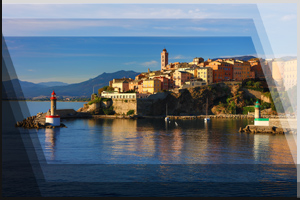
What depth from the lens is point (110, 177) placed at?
28.3 feet

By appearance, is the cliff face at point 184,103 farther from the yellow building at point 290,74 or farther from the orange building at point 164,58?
the orange building at point 164,58

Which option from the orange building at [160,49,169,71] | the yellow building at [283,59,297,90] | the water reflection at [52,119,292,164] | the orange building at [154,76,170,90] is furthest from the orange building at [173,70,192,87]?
the water reflection at [52,119,292,164]

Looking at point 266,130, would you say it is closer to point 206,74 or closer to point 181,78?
point 206,74

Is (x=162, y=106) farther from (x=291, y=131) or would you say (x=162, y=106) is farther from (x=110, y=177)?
(x=110, y=177)

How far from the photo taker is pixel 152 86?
37.4m

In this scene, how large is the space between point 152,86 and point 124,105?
389 cm

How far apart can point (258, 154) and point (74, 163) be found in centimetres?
578

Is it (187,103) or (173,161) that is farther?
(187,103)

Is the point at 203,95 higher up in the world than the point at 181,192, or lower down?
higher up

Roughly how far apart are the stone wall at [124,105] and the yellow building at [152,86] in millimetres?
3249

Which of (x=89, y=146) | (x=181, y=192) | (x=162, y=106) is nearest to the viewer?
(x=181, y=192)

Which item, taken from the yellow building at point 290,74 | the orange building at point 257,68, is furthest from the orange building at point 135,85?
the yellow building at point 290,74

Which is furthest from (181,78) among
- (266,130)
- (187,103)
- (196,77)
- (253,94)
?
(266,130)

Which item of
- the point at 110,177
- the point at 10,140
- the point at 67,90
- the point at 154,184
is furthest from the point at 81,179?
the point at 67,90
